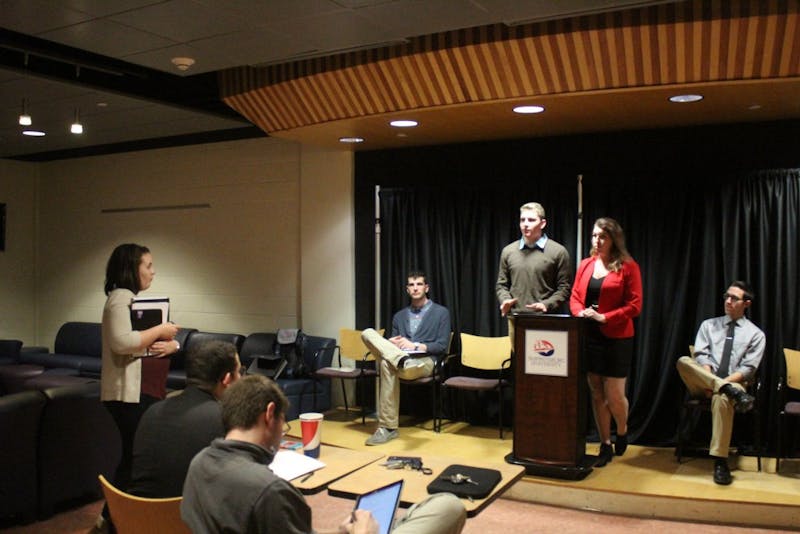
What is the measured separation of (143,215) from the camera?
8992 mm

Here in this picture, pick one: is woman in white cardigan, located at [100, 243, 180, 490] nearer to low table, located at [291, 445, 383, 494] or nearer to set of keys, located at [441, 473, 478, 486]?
low table, located at [291, 445, 383, 494]

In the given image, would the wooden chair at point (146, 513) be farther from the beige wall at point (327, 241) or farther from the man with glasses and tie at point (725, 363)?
the beige wall at point (327, 241)

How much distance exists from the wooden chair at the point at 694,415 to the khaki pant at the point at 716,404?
0.11m

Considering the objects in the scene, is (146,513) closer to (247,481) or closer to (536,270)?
(247,481)

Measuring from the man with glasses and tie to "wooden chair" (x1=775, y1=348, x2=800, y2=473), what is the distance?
0.29 meters

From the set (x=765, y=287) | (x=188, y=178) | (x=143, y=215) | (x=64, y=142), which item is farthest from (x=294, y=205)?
(x=765, y=287)

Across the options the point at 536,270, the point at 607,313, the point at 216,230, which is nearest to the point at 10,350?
the point at 216,230

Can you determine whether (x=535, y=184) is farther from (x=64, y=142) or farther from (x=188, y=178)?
(x=64, y=142)

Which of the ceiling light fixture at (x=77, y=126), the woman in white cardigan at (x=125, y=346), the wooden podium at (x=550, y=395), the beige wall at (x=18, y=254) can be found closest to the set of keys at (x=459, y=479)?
the woman in white cardigan at (x=125, y=346)

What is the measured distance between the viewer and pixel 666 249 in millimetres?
5984

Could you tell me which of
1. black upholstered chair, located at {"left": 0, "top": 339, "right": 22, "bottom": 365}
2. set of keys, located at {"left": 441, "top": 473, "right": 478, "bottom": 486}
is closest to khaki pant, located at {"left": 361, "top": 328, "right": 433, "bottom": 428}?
set of keys, located at {"left": 441, "top": 473, "right": 478, "bottom": 486}

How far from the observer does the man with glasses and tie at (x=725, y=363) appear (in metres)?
5.00

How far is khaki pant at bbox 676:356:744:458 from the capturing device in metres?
4.99

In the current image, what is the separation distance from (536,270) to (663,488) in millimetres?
1704
